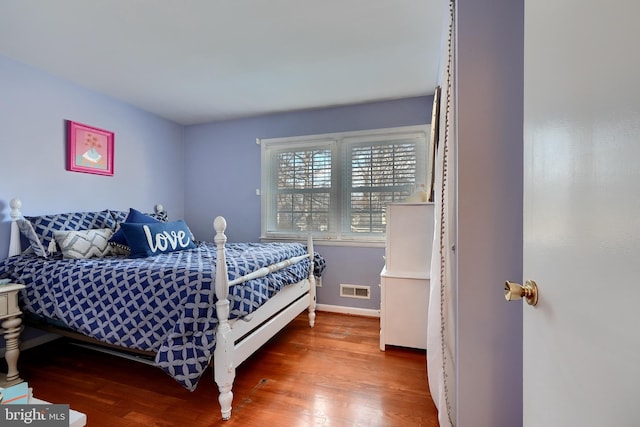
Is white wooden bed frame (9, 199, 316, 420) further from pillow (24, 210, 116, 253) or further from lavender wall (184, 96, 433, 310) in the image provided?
lavender wall (184, 96, 433, 310)

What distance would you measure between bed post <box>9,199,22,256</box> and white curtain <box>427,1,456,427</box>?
3.08 m

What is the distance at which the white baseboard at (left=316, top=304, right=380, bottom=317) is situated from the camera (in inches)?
126

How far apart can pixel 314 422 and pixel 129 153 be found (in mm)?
3229

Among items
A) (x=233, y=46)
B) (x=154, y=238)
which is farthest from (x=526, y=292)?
(x=154, y=238)

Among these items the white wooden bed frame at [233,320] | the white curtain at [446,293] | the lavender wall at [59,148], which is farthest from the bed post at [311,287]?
the lavender wall at [59,148]

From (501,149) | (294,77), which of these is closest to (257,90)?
(294,77)

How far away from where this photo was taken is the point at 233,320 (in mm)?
1695

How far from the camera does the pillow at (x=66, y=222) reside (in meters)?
2.26

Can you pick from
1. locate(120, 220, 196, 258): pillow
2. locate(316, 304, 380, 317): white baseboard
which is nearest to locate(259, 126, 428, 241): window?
locate(316, 304, 380, 317): white baseboard

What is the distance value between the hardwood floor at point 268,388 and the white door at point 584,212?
1221mm

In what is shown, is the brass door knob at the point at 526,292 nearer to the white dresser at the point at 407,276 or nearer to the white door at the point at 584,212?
the white door at the point at 584,212

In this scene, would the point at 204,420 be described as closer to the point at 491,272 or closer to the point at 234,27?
the point at 491,272

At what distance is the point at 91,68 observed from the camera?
7.95 feet

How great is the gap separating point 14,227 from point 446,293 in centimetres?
313
